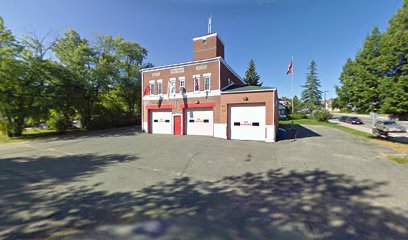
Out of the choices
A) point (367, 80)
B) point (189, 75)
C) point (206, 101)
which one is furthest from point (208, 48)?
point (367, 80)

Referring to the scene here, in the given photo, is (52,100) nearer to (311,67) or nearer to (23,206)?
(23,206)

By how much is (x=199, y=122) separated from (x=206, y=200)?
504 inches

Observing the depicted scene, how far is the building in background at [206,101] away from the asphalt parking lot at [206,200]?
7.10 metres

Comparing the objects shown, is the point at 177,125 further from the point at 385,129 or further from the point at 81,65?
the point at 385,129

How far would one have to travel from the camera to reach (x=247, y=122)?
14211mm

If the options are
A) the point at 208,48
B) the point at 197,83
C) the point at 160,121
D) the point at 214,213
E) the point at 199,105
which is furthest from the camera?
the point at 208,48

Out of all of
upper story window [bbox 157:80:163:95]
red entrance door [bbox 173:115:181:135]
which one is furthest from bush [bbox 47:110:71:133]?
red entrance door [bbox 173:115:181:135]

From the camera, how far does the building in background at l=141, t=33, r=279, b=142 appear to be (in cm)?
1377

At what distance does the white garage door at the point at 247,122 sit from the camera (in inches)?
539

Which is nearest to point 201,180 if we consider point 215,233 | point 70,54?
point 215,233

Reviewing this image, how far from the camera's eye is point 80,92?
2148cm

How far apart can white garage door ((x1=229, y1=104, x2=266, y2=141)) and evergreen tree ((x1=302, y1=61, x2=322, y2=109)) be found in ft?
161

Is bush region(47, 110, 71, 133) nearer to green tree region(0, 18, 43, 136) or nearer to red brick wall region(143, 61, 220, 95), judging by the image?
green tree region(0, 18, 43, 136)

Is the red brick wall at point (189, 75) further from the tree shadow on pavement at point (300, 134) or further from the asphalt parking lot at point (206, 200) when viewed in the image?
the asphalt parking lot at point (206, 200)
